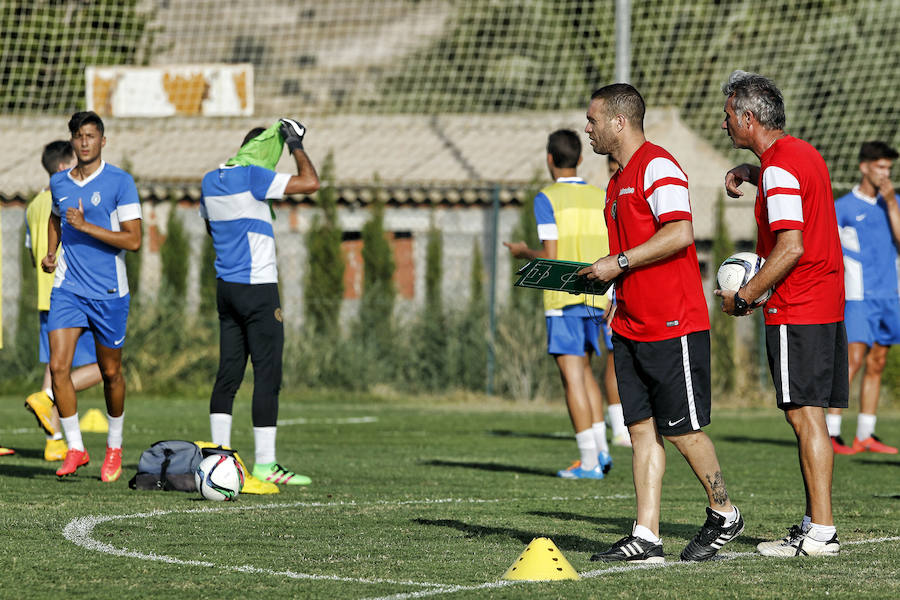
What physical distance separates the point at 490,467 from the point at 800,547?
4.45 m

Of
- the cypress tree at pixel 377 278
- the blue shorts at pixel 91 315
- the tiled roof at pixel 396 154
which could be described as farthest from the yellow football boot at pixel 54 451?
the tiled roof at pixel 396 154

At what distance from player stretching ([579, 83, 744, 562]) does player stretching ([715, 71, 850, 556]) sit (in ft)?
1.13

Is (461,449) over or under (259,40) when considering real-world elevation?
under

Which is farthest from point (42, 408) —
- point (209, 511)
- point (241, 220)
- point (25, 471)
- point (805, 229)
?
point (805, 229)

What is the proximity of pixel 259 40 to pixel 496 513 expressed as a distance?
228 feet

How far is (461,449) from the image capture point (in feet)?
40.0

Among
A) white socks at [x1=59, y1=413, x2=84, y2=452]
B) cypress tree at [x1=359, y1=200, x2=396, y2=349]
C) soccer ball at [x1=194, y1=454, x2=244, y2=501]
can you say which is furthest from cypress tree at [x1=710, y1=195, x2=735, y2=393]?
soccer ball at [x1=194, y1=454, x2=244, y2=501]

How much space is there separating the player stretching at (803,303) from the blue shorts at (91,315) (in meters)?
4.42

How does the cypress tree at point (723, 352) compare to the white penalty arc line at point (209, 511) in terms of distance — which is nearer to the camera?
the white penalty arc line at point (209, 511)

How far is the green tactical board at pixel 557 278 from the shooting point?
19.8 feet

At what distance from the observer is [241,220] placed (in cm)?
902

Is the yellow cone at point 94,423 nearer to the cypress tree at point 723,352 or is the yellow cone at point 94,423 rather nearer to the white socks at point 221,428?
the white socks at point 221,428

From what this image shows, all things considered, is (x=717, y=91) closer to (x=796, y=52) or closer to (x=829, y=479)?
(x=796, y=52)

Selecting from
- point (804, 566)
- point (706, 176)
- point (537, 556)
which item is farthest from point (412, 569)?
point (706, 176)
